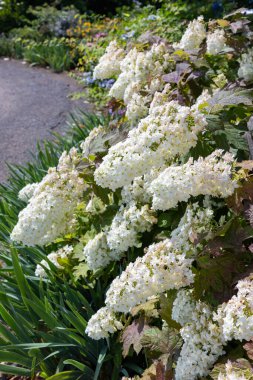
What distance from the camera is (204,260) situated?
1.85 m

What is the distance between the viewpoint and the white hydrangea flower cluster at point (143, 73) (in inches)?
109

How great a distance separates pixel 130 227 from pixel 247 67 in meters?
1.05

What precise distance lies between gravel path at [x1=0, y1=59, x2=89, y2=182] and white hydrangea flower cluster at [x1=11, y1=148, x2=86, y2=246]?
2.27 m

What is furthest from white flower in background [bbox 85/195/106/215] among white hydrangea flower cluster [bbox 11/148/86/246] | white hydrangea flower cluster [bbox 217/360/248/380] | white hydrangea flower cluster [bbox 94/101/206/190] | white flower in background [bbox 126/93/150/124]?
white hydrangea flower cluster [bbox 217/360/248/380]

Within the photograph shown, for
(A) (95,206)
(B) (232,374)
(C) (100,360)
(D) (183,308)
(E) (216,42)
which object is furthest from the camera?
(E) (216,42)

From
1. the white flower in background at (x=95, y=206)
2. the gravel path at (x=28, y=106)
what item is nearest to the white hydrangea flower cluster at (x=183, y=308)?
the white flower in background at (x=95, y=206)

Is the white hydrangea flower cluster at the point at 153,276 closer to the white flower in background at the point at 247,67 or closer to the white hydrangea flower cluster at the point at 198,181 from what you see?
the white hydrangea flower cluster at the point at 198,181

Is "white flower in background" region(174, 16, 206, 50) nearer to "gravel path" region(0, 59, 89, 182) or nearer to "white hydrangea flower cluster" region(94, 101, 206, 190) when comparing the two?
"white hydrangea flower cluster" region(94, 101, 206, 190)

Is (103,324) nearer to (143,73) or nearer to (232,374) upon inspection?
(232,374)

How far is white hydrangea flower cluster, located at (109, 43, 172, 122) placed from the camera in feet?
9.05

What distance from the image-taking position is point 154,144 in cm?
196

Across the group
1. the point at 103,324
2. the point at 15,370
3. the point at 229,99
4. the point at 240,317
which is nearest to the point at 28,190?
the point at 15,370

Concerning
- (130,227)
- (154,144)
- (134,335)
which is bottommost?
(134,335)

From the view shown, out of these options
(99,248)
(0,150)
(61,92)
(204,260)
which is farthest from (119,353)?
(61,92)
